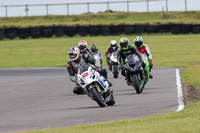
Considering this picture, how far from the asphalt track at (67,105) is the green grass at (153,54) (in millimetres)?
970

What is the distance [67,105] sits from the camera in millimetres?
13125

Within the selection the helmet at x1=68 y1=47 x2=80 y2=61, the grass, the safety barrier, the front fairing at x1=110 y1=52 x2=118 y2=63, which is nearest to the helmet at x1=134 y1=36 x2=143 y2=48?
the front fairing at x1=110 y1=52 x2=118 y2=63

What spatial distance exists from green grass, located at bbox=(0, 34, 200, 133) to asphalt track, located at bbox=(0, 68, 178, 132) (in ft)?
3.18

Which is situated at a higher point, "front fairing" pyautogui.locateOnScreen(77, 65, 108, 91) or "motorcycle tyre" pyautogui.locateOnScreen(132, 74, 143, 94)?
"front fairing" pyautogui.locateOnScreen(77, 65, 108, 91)

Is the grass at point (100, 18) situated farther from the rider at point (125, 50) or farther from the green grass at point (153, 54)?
the rider at point (125, 50)

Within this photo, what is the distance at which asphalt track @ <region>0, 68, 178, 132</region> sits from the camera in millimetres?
10258

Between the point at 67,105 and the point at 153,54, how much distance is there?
26.8 metres

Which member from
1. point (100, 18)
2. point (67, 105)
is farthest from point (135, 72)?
point (100, 18)

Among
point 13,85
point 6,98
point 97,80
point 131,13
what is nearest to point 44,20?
point 131,13

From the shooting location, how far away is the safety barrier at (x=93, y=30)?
47.7 m

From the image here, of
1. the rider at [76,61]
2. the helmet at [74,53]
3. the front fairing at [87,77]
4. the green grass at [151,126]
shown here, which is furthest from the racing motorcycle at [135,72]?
the green grass at [151,126]

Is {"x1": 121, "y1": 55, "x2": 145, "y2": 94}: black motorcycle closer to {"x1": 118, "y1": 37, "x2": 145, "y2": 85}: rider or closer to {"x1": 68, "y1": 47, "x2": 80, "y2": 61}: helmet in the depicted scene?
{"x1": 118, "y1": 37, "x2": 145, "y2": 85}: rider

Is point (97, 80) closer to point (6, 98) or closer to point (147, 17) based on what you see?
point (6, 98)

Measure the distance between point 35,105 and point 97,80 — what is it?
2.28m
